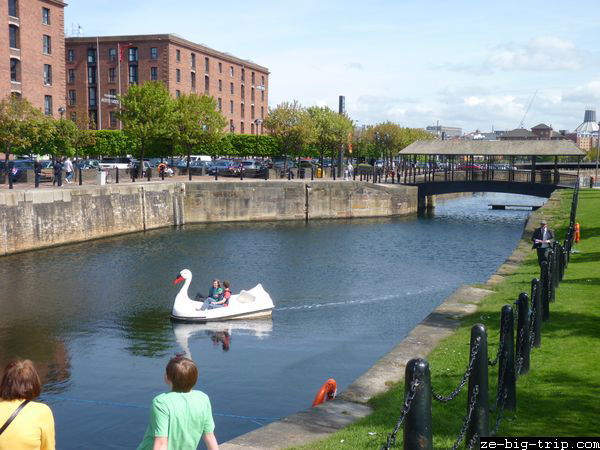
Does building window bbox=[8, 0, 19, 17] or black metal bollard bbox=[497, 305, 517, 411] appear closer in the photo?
black metal bollard bbox=[497, 305, 517, 411]

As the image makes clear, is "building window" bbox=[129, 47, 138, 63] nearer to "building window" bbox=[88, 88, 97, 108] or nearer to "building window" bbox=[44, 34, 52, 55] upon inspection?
"building window" bbox=[88, 88, 97, 108]

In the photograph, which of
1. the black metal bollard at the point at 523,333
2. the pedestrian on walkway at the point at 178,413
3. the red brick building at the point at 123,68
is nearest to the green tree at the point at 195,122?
the red brick building at the point at 123,68

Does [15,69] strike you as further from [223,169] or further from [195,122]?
[223,169]

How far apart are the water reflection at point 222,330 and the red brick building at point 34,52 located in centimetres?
4219

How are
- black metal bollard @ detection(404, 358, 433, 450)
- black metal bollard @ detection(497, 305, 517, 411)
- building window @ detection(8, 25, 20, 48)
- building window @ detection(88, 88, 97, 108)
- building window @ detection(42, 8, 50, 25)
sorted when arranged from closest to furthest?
black metal bollard @ detection(404, 358, 433, 450) < black metal bollard @ detection(497, 305, 517, 411) < building window @ detection(8, 25, 20, 48) < building window @ detection(42, 8, 50, 25) < building window @ detection(88, 88, 97, 108)

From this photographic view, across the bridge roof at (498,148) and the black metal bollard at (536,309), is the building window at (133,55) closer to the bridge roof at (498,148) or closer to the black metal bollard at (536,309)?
the bridge roof at (498,148)

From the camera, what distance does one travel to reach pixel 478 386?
25.2 ft

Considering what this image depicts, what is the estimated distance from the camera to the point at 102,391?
52.8ft

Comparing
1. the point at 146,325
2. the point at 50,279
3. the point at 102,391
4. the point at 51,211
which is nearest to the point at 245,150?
the point at 51,211

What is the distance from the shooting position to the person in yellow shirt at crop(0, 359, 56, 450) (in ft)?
17.5

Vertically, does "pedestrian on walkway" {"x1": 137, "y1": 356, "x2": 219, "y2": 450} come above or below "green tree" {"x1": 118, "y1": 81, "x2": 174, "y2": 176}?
below

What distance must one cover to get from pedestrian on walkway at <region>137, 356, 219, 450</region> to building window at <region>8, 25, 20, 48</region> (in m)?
59.0

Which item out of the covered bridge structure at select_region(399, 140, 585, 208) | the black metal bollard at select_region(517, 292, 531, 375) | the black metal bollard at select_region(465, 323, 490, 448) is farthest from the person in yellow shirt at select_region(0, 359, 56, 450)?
the covered bridge structure at select_region(399, 140, 585, 208)

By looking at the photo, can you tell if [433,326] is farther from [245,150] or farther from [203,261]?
[245,150]
